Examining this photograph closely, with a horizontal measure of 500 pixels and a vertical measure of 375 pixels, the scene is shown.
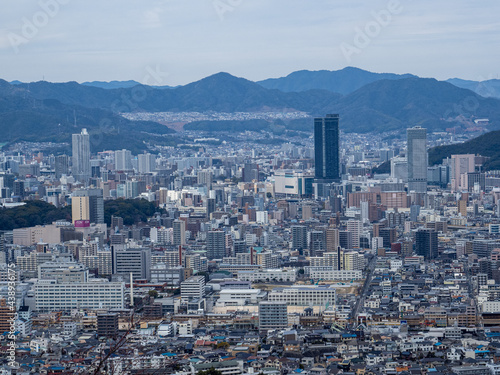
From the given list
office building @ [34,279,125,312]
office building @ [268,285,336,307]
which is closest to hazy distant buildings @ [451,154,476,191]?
office building @ [268,285,336,307]

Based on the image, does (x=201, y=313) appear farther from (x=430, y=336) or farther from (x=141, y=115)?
(x=141, y=115)

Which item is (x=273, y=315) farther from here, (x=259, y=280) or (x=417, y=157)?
(x=417, y=157)

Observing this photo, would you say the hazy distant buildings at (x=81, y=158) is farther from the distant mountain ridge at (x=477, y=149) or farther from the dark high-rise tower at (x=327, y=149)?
the distant mountain ridge at (x=477, y=149)

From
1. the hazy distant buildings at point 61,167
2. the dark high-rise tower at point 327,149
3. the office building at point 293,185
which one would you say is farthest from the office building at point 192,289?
the hazy distant buildings at point 61,167

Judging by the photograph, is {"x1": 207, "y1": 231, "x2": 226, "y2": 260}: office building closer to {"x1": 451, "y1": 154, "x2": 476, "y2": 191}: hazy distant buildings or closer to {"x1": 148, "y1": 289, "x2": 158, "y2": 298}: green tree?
{"x1": 148, "y1": 289, "x2": 158, "y2": 298}: green tree

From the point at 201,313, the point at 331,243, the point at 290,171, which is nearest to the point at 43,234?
the point at 331,243

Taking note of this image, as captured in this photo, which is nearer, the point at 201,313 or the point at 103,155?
the point at 201,313
